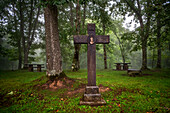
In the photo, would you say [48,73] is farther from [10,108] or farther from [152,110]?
[152,110]

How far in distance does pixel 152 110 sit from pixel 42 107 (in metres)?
A: 3.66

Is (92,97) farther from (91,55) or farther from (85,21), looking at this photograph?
(85,21)

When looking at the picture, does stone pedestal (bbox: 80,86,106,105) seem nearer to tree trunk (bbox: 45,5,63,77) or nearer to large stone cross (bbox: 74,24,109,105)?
large stone cross (bbox: 74,24,109,105)

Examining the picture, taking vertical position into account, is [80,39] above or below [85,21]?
below

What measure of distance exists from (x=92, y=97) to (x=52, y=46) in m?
3.66

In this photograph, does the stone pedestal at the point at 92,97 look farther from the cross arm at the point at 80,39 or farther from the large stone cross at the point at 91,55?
the cross arm at the point at 80,39

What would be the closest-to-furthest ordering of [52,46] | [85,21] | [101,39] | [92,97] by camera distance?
[92,97], [101,39], [52,46], [85,21]

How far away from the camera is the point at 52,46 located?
5.87 m

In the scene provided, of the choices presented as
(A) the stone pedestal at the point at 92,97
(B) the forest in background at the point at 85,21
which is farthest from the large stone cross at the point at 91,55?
(B) the forest in background at the point at 85,21

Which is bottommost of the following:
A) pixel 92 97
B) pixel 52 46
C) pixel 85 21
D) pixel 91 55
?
pixel 92 97

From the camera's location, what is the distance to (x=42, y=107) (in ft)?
11.8

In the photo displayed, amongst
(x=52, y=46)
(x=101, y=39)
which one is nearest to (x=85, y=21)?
(x=52, y=46)

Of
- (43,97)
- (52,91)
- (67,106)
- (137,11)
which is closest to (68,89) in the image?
(52,91)

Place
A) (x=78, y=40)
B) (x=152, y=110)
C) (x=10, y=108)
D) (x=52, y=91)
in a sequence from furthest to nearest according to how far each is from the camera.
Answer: (x=52, y=91), (x=78, y=40), (x=10, y=108), (x=152, y=110)
